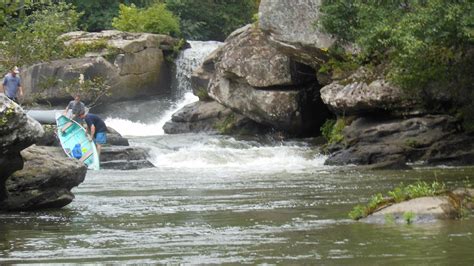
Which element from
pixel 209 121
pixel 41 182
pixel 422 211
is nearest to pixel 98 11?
pixel 209 121

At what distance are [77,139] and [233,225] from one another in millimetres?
13013

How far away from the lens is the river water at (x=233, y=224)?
9.61 m

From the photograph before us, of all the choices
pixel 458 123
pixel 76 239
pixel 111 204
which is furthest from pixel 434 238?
pixel 458 123

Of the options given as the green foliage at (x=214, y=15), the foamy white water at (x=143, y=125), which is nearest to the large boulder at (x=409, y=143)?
the foamy white water at (x=143, y=125)

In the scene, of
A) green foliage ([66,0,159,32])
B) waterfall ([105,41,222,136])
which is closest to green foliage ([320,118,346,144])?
waterfall ([105,41,222,136])

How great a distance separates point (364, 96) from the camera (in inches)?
1026

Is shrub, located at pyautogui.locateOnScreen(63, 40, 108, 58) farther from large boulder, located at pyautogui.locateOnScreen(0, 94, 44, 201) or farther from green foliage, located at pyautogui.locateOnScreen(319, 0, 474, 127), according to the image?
large boulder, located at pyautogui.locateOnScreen(0, 94, 44, 201)

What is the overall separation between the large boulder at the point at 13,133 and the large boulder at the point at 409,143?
11.6 m

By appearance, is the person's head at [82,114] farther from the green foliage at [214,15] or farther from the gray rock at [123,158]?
the green foliage at [214,15]

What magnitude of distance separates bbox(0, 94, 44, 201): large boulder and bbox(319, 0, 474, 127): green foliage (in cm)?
989

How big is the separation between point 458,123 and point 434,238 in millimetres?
14957

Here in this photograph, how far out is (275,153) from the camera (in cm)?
2745

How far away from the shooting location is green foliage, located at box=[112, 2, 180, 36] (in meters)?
43.0

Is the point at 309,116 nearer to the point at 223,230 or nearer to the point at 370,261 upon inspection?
the point at 223,230
